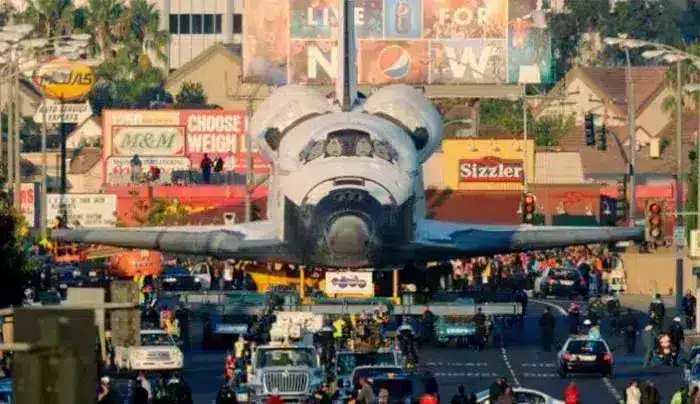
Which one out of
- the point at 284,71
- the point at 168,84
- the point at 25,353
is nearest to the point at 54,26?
the point at 168,84

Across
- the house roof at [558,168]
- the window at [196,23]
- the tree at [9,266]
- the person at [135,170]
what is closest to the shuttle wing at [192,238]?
the tree at [9,266]

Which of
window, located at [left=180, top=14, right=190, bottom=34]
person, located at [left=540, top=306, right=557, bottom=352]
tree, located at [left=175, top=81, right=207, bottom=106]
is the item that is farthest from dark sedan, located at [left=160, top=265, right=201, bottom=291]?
window, located at [left=180, top=14, right=190, bottom=34]

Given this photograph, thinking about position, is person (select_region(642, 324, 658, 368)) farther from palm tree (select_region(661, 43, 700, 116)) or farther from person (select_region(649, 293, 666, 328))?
palm tree (select_region(661, 43, 700, 116))

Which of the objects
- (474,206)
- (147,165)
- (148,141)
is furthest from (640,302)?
(148,141)

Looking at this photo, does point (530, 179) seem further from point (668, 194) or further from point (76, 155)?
point (76, 155)

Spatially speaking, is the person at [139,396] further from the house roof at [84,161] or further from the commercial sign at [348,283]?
the house roof at [84,161]

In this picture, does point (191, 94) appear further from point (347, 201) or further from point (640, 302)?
point (347, 201)

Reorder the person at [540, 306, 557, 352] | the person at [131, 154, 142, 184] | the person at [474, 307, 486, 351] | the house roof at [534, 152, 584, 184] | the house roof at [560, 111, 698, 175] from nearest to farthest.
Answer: the person at [474, 307, 486, 351], the person at [540, 306, 557, 352], the person at [131, 154, 142, 184], the house roof at [534, 152, 584, 184], the house roof at [560, 111, 698, 175]
